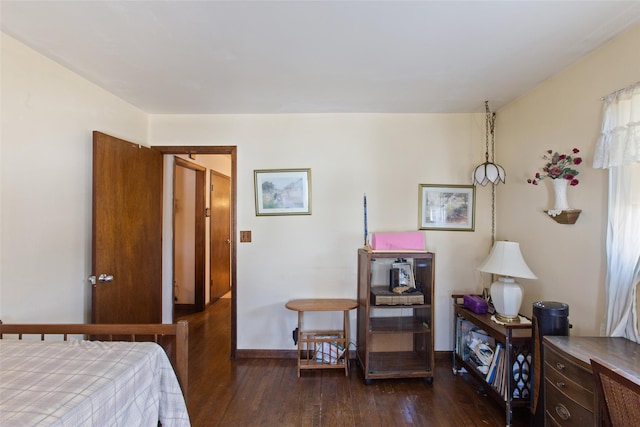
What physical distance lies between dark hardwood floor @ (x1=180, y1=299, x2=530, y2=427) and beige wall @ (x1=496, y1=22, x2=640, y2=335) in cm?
88

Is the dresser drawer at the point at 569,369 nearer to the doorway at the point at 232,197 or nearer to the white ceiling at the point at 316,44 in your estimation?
the white ceiling at the point at 316,44

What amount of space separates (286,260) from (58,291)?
1.68 m

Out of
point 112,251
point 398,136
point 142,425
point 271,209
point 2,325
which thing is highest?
point 398,136

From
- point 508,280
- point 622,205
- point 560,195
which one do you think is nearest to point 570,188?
point 560,195

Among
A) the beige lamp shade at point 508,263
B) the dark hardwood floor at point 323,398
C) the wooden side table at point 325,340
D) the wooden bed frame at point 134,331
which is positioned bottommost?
the dark hardwood floor at point 323,398

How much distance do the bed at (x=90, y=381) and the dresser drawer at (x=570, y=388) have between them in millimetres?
1838

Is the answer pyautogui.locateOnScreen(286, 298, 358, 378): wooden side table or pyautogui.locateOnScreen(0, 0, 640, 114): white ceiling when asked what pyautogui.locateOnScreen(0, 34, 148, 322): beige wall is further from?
pyautogui.locateOnScreen(286, 298, 358, 378): wooden side table

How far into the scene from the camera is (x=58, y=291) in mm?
1940

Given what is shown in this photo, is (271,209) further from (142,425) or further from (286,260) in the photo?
(142,425)

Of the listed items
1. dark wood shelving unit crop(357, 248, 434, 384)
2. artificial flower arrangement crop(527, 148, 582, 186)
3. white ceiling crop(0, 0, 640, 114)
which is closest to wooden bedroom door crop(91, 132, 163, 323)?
white ceiling crop(0, 0, 640, 114)

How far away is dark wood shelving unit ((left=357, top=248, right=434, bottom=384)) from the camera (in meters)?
2.38

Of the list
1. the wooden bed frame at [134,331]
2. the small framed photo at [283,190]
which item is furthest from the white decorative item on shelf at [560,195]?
the wooden bed frame at [134,331]

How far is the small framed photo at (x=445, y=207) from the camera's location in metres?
2.79

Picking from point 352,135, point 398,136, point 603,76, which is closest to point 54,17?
point 352,135
